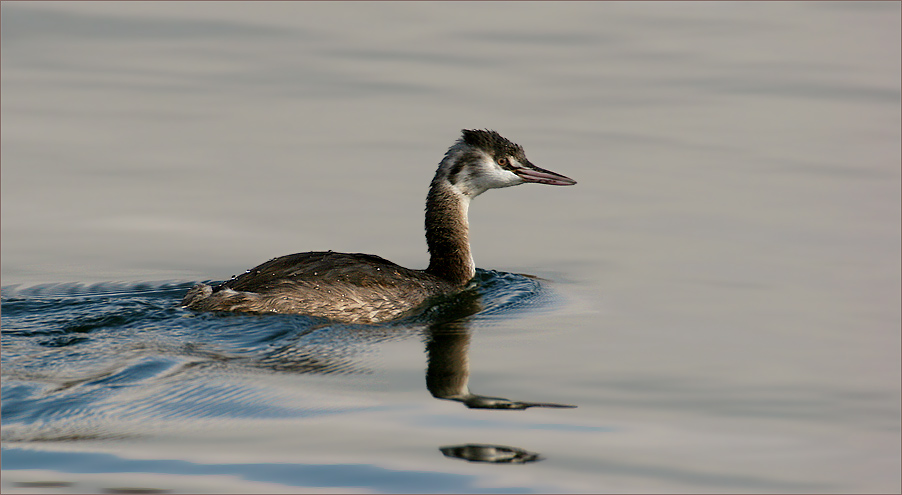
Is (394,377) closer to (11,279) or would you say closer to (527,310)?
(527,310)

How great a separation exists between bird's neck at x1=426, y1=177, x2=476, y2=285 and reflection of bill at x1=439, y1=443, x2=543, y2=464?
392 centimetres

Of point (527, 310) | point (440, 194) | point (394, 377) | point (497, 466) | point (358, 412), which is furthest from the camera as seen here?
point (440, 194)

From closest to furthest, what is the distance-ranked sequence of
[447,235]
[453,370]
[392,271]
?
[453,370], [392,271], [447,235]

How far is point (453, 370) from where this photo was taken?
7664 millimetres

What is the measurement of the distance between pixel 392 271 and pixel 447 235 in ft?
3.36

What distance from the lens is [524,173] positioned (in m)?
10.4

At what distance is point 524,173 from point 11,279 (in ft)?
14.5

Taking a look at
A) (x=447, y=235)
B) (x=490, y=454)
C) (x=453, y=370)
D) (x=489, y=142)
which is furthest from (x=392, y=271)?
(x=490, y=454)

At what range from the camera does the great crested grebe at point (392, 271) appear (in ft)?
28.9

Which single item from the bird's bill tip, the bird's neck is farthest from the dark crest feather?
the bird's neck

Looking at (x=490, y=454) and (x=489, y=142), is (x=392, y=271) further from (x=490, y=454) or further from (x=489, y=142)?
(x=490, y=454)

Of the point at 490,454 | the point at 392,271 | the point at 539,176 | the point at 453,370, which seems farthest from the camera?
the point at 539,176

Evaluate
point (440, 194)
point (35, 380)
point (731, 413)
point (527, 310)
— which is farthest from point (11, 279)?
point (731, 413)

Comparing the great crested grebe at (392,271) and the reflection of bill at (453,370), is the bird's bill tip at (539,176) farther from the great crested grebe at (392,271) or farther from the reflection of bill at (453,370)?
the reflection of bill at (453,370)
